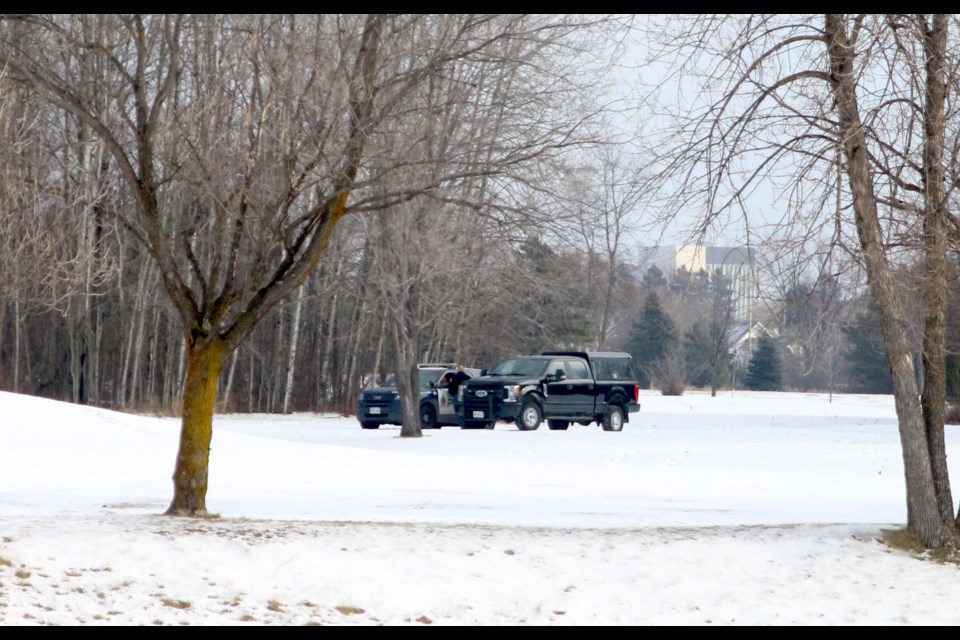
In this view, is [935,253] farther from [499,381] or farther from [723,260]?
[499,381]

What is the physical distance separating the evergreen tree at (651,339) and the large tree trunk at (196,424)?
68.4m

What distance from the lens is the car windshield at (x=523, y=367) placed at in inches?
1201

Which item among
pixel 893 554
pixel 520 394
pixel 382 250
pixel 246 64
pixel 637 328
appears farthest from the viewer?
pixel 637 328

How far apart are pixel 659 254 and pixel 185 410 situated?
4862 mm

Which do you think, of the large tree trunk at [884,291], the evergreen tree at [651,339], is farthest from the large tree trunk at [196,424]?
the evergreen tree at [651,339]

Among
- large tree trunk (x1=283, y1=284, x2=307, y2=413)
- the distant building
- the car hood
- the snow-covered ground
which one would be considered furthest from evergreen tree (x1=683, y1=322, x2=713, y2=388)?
the distant building

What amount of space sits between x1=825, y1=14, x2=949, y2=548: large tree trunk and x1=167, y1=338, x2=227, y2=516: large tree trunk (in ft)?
19.9

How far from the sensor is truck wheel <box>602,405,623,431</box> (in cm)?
3161

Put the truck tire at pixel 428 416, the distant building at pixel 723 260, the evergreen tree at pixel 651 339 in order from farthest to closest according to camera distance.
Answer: the evergreen tree at pixel 651 339 → the truck tire at pixel 428 416 → the distant building at pixel 723 260

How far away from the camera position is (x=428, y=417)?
104 ft

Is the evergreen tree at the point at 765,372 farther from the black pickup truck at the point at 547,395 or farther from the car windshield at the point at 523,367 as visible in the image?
the car windshield at the point at 523,367

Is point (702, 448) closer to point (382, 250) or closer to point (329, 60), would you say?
point (382, 250)

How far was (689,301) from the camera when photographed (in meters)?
84.6

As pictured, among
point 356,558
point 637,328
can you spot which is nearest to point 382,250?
point 356,558
